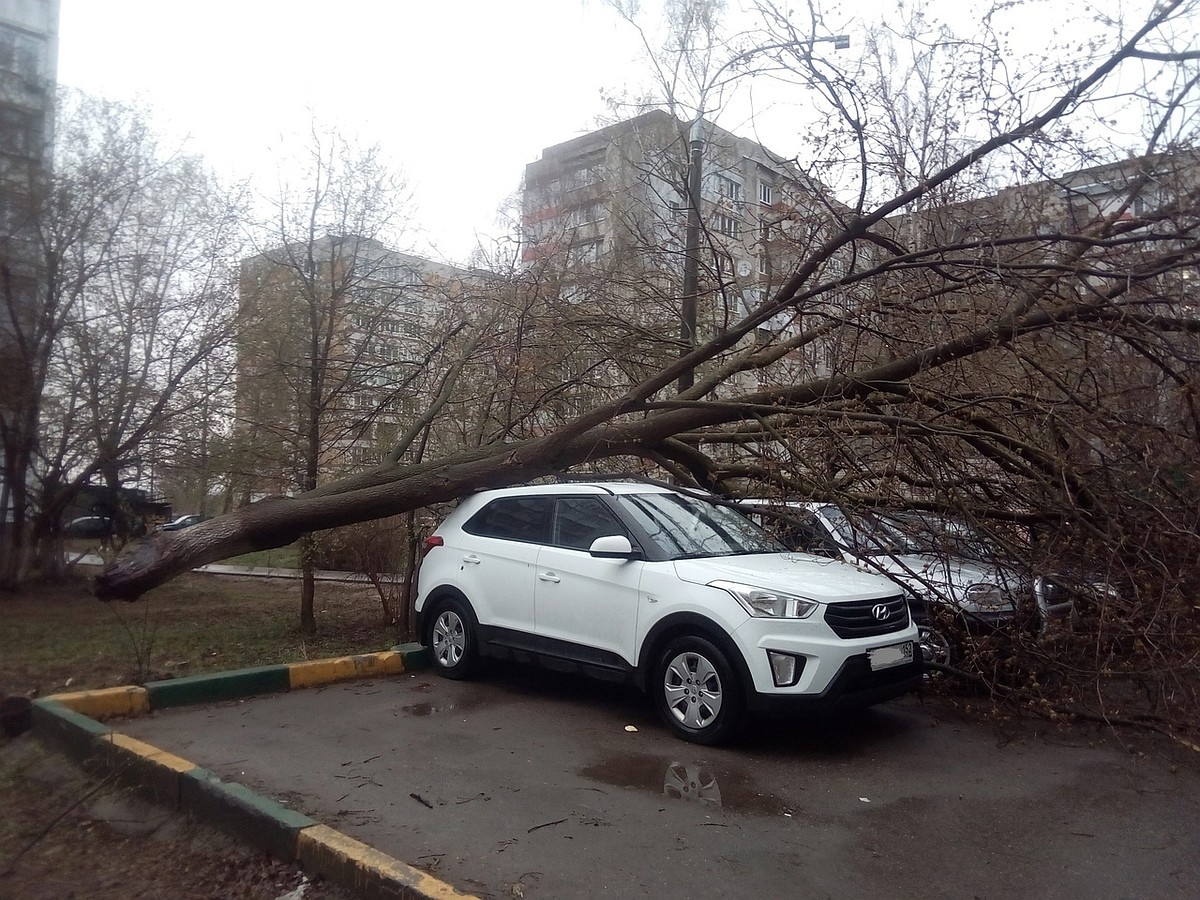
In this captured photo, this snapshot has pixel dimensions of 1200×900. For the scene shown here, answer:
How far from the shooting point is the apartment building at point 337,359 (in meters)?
10.8

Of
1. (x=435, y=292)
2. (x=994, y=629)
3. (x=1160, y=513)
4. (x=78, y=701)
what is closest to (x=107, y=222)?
(x=435, y=292)

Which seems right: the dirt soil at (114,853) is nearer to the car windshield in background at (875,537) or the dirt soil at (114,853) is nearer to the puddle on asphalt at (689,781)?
the puddle on asphalt at (689,781)

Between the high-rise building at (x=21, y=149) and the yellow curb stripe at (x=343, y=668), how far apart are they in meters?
5.74

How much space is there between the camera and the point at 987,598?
7039 mm

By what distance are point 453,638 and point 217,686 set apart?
194 cm

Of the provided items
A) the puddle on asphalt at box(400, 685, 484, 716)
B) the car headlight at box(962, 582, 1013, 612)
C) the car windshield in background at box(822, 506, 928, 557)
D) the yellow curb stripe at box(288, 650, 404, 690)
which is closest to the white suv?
the car windshield in background at box(822, 506, 928, 557)

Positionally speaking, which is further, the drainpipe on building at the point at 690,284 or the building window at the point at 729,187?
the building window at the point at 729,187

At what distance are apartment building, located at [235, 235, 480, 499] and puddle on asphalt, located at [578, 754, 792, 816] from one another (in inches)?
235

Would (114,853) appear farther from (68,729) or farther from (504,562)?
(504,562)

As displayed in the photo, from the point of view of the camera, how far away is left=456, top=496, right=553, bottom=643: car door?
7.53m

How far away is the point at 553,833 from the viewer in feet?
15.1

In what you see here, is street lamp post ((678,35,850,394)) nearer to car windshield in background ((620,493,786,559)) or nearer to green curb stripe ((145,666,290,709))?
car windshield in background ((620,493,786,559))

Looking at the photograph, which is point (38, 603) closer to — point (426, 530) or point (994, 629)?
point (426, 530)

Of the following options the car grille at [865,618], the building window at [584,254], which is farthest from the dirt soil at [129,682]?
the building window at [584,254]
